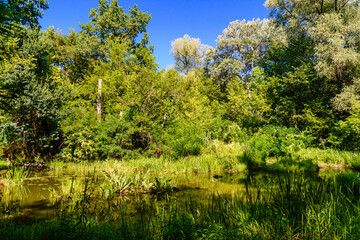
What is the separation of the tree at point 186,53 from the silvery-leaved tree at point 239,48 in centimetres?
772

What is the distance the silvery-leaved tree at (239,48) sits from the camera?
25.6 metres

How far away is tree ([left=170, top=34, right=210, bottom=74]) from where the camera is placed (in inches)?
1363

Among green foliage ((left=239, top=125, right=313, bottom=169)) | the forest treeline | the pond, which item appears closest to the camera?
the pond

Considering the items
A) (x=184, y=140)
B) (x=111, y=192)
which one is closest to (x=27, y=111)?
(x=184, y=140)

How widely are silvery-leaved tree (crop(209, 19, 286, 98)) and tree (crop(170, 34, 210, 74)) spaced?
25.3 ft

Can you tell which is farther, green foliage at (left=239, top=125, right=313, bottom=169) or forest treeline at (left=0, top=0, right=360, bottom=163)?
forest treeline at (left=0, top=0, right=360, bottom=163)

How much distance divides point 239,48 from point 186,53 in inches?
A: 446

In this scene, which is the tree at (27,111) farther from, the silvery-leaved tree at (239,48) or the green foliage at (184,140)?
the silvery-leaved tree at (239,48)

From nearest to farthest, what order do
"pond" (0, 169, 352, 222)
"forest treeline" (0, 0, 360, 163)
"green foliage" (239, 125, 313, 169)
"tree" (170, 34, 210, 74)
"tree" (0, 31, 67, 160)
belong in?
"pond" (0, 169, 352, 222)
"green foliage" (239, 125, 313, 169)
"tree" (0, 31, 67, 160)
"forest treeline" (0, 0, 360, 163)
"tree" (170, 34, 210, 74)

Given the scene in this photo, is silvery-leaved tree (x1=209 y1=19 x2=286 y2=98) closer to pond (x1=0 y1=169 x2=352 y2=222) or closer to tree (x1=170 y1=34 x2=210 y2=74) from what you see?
tree (x1=170 y1=34 x2=210 y2=74)

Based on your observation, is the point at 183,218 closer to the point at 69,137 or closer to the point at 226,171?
the point at 226,171

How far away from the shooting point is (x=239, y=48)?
1044 inches

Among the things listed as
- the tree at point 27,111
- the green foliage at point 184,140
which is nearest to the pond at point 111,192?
the green foliage at point 184,140

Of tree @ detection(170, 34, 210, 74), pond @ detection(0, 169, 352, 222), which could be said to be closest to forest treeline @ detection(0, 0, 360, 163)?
pond @ detection(0, 169, 352, 222)
